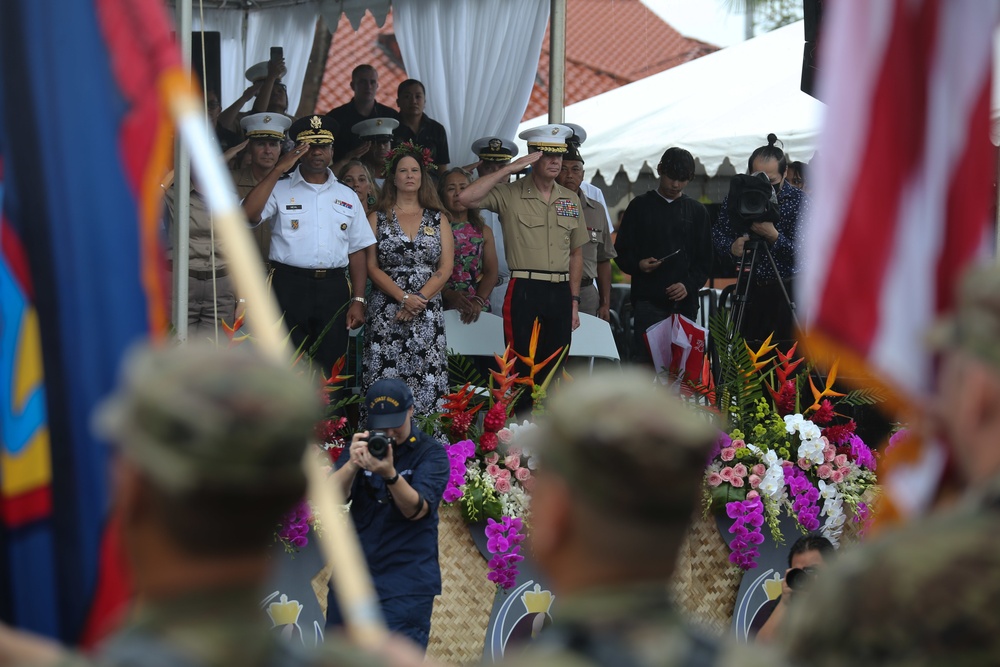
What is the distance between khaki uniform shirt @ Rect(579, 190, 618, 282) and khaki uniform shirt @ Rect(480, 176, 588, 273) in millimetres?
804

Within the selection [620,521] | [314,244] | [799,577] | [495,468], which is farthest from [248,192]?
[620,521]

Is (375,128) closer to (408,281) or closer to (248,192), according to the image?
(248,192)

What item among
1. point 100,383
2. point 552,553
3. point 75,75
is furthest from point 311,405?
point 75,75

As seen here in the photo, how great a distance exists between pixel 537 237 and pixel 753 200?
50.5 inches

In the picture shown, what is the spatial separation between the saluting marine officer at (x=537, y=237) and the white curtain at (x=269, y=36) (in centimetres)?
245

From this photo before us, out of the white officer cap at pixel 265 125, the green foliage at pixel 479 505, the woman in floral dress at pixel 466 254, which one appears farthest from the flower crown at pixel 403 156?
the green foliage at pixel 479 505

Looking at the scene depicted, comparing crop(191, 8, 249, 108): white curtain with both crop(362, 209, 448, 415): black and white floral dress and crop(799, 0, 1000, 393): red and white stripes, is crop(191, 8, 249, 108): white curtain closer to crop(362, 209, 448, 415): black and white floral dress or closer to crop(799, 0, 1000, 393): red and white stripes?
crop(362, 209, 448, 415): black and white floral dress

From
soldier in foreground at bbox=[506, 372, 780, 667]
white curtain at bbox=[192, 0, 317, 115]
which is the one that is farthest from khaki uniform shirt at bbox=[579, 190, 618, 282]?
soldier in foreground at bbox=[506, 372, 780, 667]

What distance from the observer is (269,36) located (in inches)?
401

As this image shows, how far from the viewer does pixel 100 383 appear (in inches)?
93.0

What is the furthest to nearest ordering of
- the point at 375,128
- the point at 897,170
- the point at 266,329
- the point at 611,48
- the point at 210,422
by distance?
1. the point at 611,48
2. the point at 375,128
3. the point at 897,170
4. the point at 266,329
5. the point at 210,422

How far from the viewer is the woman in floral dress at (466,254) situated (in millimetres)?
8195

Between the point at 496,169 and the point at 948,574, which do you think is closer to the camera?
the point at 948,574

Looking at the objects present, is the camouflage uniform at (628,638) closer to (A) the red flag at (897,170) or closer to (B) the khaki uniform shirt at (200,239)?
(A) the red flag at (897,170)
